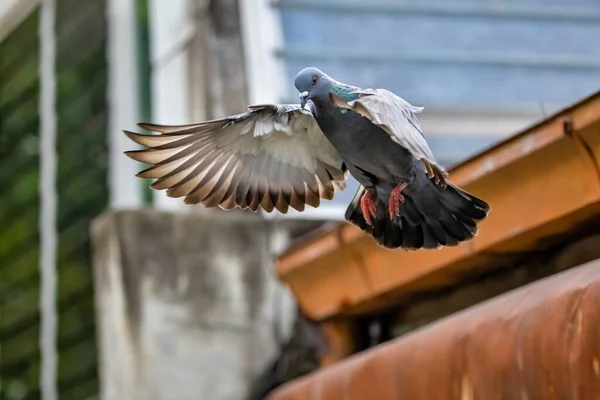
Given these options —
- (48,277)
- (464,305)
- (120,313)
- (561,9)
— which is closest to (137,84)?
(48,277)

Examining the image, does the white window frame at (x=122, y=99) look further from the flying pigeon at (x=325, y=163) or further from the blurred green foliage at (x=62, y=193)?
the flying pigeon at (x=325, y=163)

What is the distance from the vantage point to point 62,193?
6270 mm

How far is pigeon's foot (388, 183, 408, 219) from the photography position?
7.08 feet

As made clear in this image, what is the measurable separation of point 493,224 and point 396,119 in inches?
56.7

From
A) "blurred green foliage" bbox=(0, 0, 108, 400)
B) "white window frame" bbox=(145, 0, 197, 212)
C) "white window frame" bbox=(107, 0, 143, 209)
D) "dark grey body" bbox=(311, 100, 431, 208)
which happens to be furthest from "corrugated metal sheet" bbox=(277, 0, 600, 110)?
"dark grey body" bbox=(311, 100, 431, 208)

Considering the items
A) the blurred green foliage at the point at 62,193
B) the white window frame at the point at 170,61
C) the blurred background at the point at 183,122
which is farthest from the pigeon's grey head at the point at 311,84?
the blurred green foliage at the point at 62,193

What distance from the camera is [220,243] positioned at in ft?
16.2

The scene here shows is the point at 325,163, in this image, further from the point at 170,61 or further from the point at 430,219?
the point at 170,61

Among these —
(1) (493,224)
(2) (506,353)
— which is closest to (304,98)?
(2) (506,353)

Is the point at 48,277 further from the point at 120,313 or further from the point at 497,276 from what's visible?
the point at 497,276

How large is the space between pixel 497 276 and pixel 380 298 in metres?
0.46

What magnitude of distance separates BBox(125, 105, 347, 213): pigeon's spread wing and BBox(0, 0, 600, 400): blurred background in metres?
1.74

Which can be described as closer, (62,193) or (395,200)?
(395,200)

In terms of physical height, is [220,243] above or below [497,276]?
above
